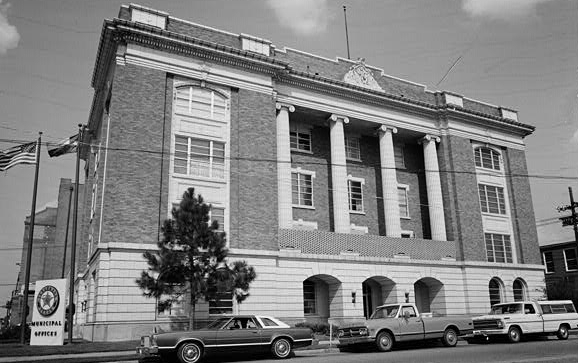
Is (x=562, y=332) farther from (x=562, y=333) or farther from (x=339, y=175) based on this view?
(x=339, y=175)

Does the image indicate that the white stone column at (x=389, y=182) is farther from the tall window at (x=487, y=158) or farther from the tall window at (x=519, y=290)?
the tall window at (x=519, y=290)

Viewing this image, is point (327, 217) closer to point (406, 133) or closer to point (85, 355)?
point (406, 133)

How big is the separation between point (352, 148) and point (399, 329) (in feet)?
66.7

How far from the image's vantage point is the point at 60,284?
2303cm

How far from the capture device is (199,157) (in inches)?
1133

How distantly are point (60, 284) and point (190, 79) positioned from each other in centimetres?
1295

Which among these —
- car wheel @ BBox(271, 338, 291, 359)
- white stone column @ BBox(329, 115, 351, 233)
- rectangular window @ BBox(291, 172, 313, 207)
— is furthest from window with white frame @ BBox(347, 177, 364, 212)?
car wheel @ BBox(271, 338, 291, 359)

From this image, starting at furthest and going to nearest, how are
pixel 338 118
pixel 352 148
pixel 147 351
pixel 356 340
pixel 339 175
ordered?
pixel 352 148 → pixel 338 118 → pixel 339 175 → pixel 356 340 → pixel 147 351

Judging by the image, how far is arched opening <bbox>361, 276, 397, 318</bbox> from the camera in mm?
33719

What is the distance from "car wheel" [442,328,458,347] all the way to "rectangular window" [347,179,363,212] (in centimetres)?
1612

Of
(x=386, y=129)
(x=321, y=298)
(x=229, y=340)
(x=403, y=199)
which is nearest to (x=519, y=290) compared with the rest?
(x=403, y=199)

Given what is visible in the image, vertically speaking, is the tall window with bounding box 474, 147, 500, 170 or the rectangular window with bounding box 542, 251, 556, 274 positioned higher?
the tall window with bounding box 474, 147, 500, 170

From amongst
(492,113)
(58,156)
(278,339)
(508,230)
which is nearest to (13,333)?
(58,156)

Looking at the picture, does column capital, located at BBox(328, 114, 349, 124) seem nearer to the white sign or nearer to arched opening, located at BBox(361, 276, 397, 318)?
arched opening, located at BBox(361, 276, 397, 318)
